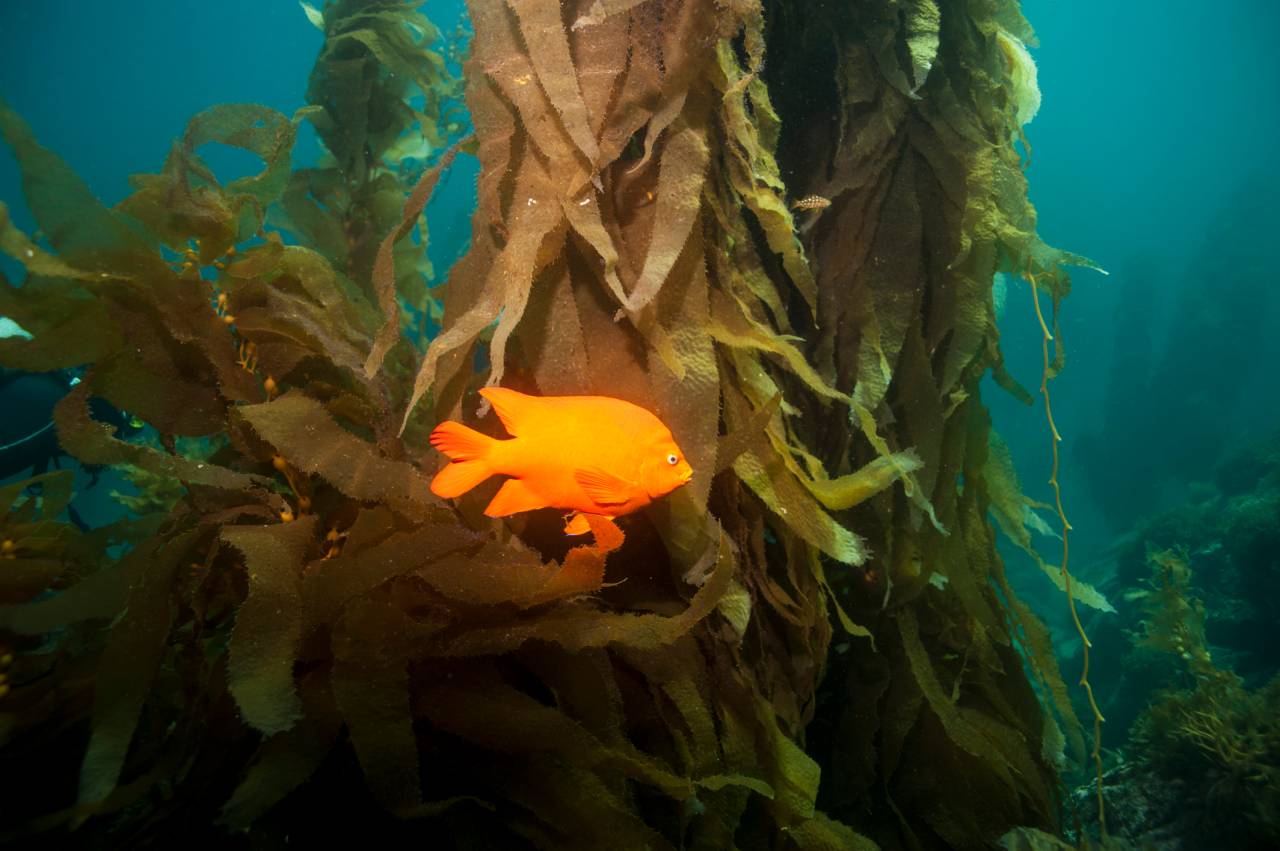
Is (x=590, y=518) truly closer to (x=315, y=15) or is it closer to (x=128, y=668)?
(x=128, y=668)

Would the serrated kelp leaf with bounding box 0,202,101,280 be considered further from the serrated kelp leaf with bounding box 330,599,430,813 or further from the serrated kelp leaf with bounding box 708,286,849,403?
the serrated kelp leaf with bounding box 708,286,849,403

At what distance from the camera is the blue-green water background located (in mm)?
22922

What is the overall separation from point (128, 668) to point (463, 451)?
71 cm

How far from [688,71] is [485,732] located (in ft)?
4.74

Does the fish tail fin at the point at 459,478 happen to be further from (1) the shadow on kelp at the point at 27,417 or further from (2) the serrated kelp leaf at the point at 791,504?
(1) the shadow on kelp at the point at 27,417

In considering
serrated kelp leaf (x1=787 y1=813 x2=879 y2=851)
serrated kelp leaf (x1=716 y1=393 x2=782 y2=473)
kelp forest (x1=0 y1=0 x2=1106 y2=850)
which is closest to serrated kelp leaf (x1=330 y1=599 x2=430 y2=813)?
kelp forest (x1=0 y1=0 x2=1106 y2=850)

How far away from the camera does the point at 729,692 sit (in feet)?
4.75

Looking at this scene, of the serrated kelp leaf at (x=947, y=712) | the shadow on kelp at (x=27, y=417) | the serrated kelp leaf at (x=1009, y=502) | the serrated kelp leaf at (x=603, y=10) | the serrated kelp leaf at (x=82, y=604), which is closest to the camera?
the serrated kelp leaf at (x=82, y=604)

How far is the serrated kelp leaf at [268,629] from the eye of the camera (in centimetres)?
94

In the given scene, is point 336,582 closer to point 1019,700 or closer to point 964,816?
point 964,816

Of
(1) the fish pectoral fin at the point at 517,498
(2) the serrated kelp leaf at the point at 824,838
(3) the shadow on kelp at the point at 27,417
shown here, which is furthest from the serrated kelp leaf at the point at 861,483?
(3) the shadow on kelp at the point at 27,417

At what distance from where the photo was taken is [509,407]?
1.15 metres

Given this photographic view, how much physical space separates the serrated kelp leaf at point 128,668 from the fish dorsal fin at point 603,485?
813 mm

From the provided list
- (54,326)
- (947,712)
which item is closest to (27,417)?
(54,326)
